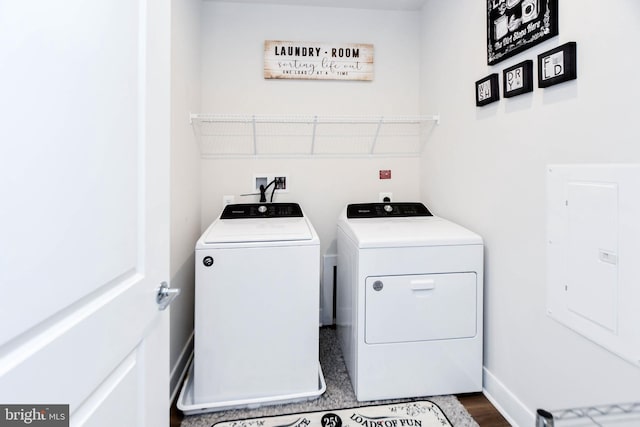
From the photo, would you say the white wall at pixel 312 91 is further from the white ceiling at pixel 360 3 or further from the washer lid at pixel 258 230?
the washer lid at pixel 258 230

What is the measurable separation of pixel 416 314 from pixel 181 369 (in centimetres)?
139

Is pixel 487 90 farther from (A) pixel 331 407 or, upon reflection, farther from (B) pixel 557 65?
(A) pixel 331 407

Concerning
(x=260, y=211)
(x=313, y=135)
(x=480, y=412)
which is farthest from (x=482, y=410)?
(x=313, y=135)

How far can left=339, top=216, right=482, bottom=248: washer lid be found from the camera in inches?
66.0

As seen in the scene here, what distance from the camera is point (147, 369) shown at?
0.89 metres

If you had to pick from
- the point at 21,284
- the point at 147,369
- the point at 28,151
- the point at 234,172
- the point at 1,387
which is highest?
the point at 234,172

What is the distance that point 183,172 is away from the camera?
1.95 metres

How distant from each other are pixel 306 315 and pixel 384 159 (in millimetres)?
1441

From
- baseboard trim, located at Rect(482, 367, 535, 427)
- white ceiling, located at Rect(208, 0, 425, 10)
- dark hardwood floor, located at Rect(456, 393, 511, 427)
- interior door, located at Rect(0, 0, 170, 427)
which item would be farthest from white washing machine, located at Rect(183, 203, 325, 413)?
white ceiling, located at Rect(208, 0, 425, 10)

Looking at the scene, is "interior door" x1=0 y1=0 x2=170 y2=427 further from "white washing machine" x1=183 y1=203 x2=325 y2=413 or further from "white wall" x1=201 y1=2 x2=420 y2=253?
"white wall" x1=201 y1=2 x2=420 y2=253

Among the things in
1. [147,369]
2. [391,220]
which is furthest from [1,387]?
[391,220]

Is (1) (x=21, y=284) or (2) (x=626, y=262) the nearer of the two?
(1) (x=21, y=284)

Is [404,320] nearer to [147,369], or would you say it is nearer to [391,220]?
[391,220]

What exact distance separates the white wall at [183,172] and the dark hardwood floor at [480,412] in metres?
0.19
